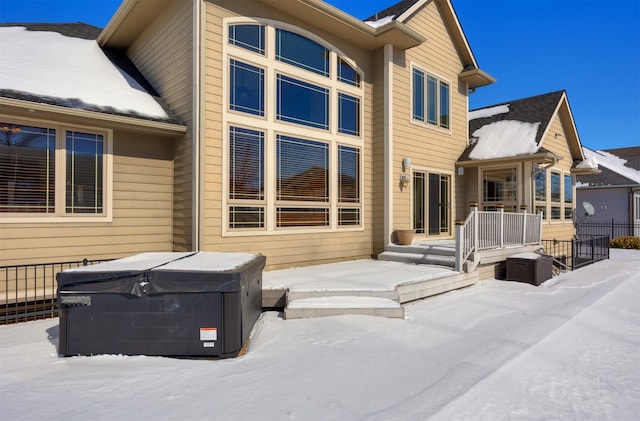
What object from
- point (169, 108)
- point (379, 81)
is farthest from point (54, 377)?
point (379, 81)

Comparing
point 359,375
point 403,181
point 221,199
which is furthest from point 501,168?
point 359,375

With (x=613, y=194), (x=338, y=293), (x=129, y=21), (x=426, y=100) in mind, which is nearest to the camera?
(x=338, y=293)

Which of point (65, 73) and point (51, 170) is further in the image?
point (65, 73)

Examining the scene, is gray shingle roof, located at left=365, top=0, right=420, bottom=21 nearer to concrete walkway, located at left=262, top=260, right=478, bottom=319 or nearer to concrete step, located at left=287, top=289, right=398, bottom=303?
concrete walkway, located at left=262, top=260, right=478, bottom=319

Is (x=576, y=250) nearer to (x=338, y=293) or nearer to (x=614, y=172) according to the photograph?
(x=338, y=293)

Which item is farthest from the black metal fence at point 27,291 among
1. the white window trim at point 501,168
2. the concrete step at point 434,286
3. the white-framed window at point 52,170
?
the white window trim at point 501,168

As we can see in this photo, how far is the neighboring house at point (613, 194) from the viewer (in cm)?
1783

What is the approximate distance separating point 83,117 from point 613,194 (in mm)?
23668

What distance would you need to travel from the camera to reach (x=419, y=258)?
786 centimetres

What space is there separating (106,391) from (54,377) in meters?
0.66

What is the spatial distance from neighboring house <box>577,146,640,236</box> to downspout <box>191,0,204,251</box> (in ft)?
61.4

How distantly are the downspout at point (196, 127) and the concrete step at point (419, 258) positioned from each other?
180 inches

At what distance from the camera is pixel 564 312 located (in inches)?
219

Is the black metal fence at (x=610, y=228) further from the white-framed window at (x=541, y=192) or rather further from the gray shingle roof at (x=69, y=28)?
the gray shingle roof at (x=69, y=28)
